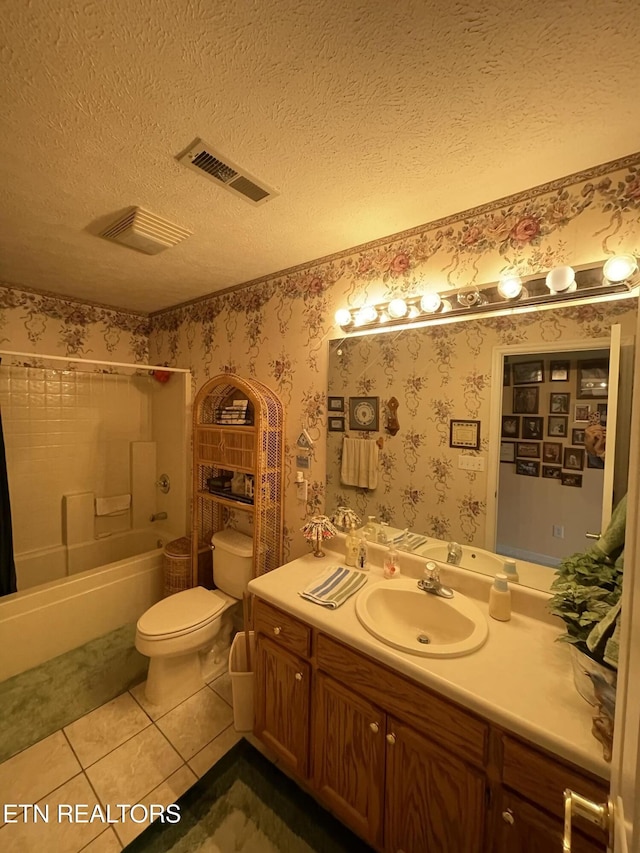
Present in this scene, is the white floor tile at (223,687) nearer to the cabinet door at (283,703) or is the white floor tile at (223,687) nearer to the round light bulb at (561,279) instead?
the cabinet door at (283,703)

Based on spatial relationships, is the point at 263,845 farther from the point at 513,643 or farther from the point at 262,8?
the point at 262,8

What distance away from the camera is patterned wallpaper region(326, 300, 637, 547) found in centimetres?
126

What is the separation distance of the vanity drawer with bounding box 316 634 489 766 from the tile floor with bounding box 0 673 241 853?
2.99 feet

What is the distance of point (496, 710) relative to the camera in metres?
0.83

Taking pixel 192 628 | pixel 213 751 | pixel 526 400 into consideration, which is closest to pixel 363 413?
pixel 526 400

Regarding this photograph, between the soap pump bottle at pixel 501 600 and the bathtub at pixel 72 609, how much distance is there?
222 cm

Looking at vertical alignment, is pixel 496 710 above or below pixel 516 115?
below

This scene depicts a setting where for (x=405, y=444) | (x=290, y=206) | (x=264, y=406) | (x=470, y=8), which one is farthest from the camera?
(x=264, y=406)

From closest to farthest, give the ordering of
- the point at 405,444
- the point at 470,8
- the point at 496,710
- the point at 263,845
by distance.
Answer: the point at 470,8 < the point at 496,710 < the point at 263,845 < the point at 405,444

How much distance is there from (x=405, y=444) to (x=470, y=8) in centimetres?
127

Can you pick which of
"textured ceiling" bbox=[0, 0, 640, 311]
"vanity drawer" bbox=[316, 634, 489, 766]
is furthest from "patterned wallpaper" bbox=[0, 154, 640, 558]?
"vanity drawer" bbox=[316, 634, 489, 766]

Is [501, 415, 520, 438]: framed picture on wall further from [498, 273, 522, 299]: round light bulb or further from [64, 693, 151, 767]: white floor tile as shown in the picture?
[64, 693, 151, 767]: white floor tile

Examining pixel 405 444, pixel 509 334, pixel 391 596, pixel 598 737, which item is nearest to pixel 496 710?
pixel 598 737

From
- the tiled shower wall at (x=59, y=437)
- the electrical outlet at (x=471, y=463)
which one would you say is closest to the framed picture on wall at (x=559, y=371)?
the electrical outlet at (x=471, y=463)
